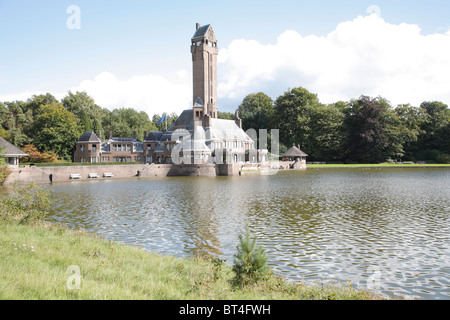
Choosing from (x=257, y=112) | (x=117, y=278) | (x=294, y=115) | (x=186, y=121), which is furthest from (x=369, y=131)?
(x=117, y=278)

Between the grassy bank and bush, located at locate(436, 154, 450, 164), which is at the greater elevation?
bush, located at locate(436, 154, 450, 164)

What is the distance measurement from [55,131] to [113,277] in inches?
3114

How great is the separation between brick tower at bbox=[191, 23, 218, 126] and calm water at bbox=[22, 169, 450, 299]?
61.9 meters

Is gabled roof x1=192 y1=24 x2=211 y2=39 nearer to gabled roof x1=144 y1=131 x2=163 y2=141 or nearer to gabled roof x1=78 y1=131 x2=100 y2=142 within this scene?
gabled roof x1=144 y1=131 x2=163 y2=141

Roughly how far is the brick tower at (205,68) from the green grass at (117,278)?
264ft

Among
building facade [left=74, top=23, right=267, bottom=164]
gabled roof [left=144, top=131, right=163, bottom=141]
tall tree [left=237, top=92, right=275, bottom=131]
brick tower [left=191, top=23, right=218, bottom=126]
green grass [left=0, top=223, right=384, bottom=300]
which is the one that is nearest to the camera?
green grass [left=0, top=223, right=384, bottom=300]

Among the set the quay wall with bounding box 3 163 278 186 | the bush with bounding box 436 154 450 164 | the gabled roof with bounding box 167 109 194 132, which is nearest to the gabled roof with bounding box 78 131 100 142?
the quay wall with bounding box 3 163 278 186

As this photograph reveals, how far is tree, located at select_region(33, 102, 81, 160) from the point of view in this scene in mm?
80312

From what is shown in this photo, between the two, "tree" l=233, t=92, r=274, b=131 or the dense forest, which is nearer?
the dense forest

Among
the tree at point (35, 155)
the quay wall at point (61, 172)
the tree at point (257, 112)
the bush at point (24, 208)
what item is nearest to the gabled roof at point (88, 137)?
the tree at point (35, 155)

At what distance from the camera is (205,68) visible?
9512 cm

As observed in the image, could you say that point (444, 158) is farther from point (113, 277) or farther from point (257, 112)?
point (113, 277)

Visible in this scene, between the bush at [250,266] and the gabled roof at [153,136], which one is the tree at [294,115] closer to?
the gabled roof at [153,136]
